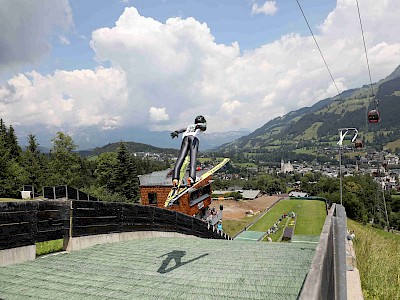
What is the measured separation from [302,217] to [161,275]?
5923 centimetres

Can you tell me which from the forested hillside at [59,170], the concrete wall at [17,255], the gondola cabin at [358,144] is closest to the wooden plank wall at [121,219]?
the concrete wall at [17,255]

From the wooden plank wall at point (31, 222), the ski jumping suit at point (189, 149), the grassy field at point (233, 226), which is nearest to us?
the wooden plank wall at point (31, 222)

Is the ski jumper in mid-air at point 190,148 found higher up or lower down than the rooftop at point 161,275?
higher up

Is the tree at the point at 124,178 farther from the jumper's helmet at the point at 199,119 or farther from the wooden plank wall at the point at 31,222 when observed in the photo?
the jumper's helmet at the point at 199,119

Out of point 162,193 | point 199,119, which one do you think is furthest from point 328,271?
point 162,193

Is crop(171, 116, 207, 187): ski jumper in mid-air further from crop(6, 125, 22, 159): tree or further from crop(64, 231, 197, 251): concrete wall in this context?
crop(6, 125, 22, 159): tree

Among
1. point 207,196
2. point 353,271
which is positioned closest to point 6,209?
point 353,271

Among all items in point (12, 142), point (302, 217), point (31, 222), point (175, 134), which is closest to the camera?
point (31, 222)

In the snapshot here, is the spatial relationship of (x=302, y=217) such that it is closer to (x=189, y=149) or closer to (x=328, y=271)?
(x=189, y=149)

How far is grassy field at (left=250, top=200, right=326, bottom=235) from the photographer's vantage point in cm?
4835

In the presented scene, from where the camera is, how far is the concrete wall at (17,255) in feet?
21.6

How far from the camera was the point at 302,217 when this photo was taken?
5969 cm

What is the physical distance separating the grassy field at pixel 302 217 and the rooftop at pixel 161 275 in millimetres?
42180

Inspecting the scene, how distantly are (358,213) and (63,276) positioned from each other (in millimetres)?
93463
